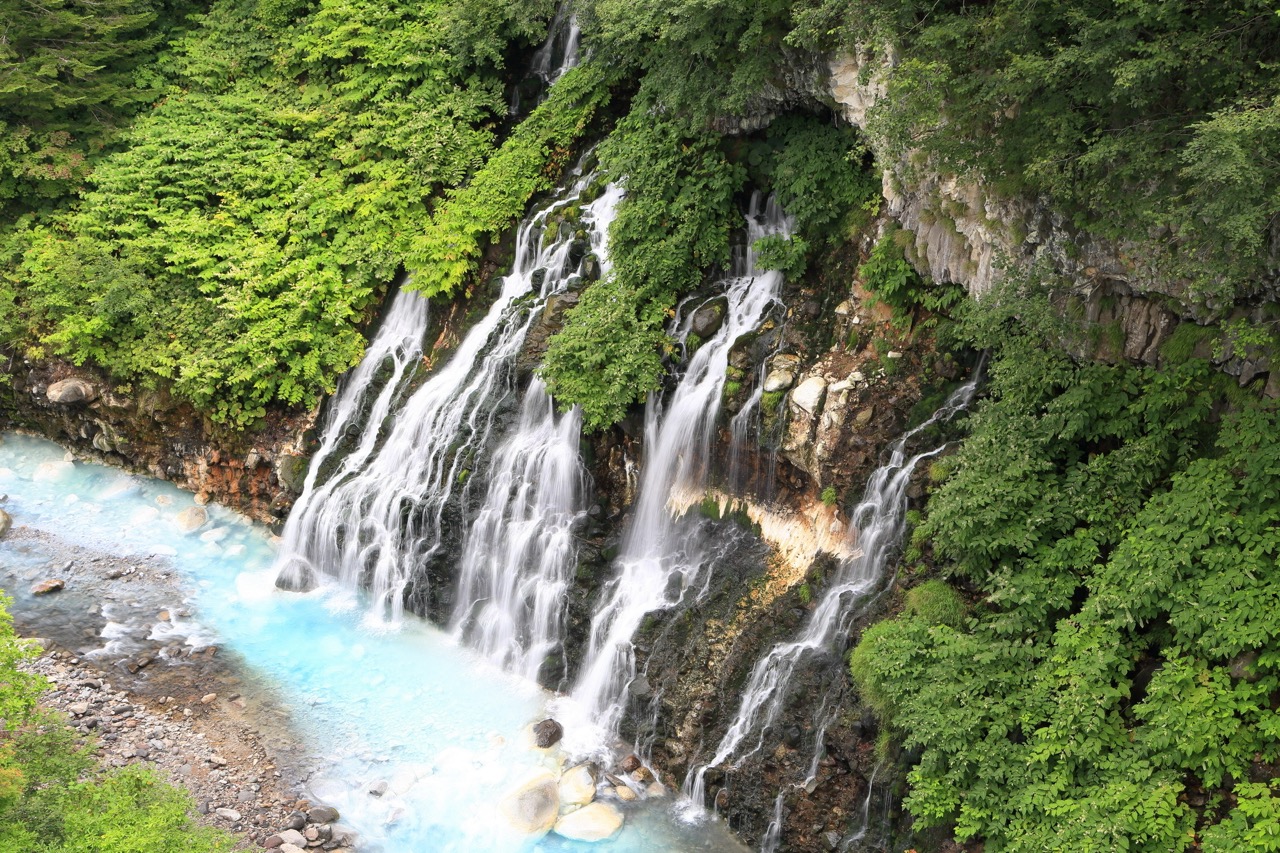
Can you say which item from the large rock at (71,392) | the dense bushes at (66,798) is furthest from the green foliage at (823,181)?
the large rock at (71,392)

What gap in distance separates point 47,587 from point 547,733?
8617 millimetres

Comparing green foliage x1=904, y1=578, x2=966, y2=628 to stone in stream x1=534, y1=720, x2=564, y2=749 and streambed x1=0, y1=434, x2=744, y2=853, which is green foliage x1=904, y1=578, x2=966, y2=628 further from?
stone in stream x1=534, y1=720, x2=564, y2=749

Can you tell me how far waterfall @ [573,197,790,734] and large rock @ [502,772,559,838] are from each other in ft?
3.96

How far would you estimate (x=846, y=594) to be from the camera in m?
11.2

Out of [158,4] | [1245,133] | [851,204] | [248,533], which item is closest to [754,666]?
[851,204]

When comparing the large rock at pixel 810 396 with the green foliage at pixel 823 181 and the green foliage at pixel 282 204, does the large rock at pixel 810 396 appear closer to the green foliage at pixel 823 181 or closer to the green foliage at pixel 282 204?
the green foliage at pixel 823 181

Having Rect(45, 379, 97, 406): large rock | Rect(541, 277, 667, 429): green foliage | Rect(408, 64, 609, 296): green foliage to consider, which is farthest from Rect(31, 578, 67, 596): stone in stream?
Rect(541, 277, 667, 429): green foliage

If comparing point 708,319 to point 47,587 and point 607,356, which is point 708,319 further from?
point 47,587

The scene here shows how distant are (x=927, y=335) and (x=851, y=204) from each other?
223cm

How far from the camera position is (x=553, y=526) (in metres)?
13.9

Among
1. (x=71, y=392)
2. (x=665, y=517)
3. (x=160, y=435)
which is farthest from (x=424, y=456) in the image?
(x=71, y=392)

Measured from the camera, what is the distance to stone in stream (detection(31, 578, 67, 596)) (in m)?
15.2

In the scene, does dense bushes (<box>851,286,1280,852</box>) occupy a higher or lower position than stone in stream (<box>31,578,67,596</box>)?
higher

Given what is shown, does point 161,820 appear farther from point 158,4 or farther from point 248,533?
point 158,4
